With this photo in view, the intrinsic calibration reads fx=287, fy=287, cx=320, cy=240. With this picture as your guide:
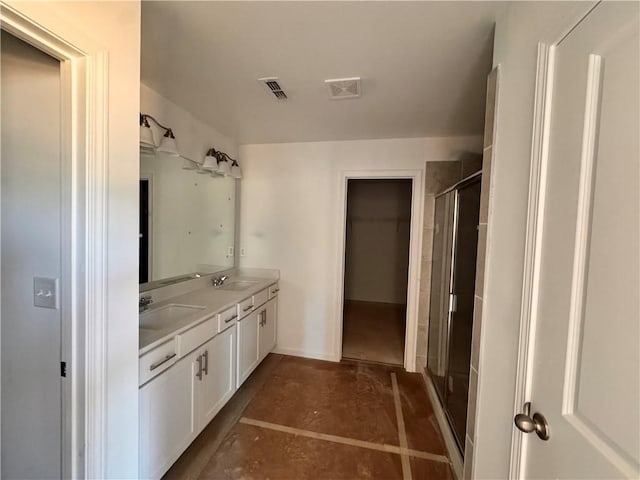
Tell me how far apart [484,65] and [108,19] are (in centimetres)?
179

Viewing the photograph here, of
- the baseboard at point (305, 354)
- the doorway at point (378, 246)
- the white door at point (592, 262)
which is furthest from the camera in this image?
the doorway at point (378, 246)

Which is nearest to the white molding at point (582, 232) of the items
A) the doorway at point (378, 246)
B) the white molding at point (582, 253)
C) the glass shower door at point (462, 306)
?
the white molding at point (582, 253)

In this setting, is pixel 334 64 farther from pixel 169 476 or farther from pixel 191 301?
pixel 169 476

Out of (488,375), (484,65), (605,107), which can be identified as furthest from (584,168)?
(484,65)

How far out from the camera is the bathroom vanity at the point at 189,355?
143 cm

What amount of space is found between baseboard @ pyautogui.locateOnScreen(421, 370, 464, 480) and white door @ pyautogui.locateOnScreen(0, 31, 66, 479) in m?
1.99

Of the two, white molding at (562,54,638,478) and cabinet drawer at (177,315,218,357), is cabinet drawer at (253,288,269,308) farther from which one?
white molding at (562,54,638,478)

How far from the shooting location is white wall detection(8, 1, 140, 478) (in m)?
1.07

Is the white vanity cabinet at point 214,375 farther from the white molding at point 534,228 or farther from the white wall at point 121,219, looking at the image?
the white molding at point 534,228

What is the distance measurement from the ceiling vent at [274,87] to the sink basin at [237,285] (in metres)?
1.68

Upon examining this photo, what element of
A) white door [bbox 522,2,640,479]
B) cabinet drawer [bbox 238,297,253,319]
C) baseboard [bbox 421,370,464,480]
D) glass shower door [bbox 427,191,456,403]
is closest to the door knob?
white door [bbox 522,2,640,479]

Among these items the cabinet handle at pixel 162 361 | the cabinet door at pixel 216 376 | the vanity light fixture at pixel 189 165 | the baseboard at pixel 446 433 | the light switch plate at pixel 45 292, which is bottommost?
the baseboard at pixel 446 433

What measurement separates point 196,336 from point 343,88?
1.82m

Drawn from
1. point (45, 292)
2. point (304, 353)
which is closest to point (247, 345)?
point (304, 353)
